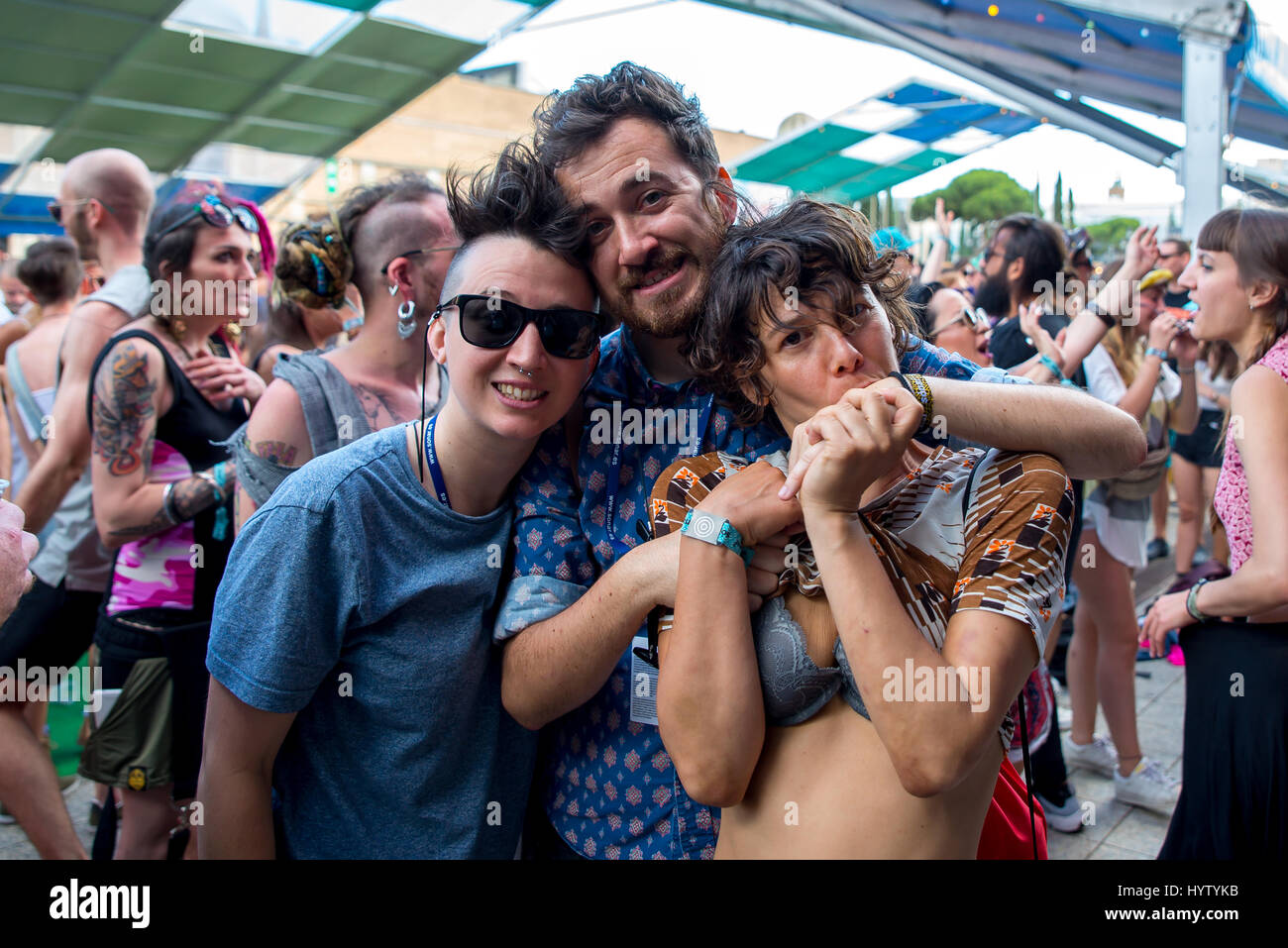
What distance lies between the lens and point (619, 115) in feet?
6.50

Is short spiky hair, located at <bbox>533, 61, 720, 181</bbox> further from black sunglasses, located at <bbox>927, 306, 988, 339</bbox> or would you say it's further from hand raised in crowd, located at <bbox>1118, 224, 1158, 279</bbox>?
hand raised in crowd, located at <bbox>1118, 224, 1158, 279</bbox>

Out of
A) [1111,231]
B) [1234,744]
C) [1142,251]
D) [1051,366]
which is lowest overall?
[1234,744]

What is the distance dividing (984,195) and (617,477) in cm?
2076

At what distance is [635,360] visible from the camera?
1958 millimetres

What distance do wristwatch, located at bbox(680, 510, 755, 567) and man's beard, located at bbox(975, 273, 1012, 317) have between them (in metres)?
3.82

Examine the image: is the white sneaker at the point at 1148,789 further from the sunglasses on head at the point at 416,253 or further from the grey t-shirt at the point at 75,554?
the grey t-shirt at the point at 75,554

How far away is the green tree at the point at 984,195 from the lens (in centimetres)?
1820

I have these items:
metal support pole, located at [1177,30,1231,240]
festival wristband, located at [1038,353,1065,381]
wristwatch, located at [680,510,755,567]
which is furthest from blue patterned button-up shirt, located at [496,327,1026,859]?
metal support pole, located at [1177,30,1231,240]

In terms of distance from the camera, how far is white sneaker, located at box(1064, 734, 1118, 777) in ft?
14.5

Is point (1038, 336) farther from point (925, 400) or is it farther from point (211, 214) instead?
point (211, 214)

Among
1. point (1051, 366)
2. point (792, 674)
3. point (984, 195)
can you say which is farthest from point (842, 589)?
point (984, 195)

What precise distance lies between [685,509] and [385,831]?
92 centimetres

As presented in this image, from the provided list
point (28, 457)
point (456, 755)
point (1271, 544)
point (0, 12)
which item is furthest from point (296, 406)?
point (0, 12)
